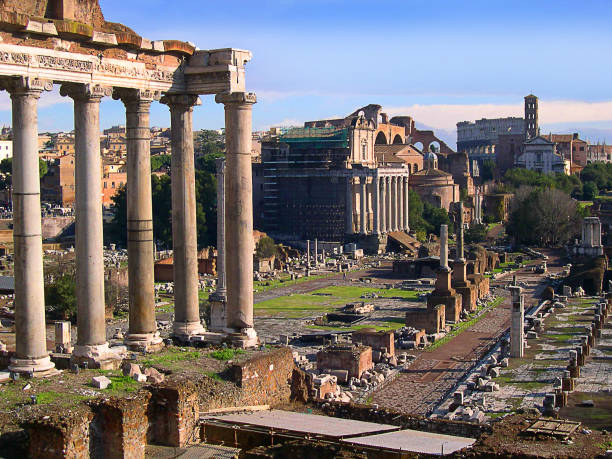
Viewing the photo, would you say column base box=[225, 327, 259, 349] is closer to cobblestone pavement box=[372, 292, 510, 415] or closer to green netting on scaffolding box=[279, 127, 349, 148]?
cobblestone pavement box=[372, 292, 510, 415]

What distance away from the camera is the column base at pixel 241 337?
1920 centimetres

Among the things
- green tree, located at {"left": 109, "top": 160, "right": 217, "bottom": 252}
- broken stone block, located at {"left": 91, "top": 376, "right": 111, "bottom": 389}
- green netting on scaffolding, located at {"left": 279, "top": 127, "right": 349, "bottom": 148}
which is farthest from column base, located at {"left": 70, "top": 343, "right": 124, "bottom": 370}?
green netting on scaffolding, located at {"left": 279, "top": 127, "right": 349, "bottom": 148}

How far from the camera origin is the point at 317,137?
3664 inches

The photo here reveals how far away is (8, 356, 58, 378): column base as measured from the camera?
16.2 metres

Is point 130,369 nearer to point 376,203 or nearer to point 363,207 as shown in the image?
point 376,203

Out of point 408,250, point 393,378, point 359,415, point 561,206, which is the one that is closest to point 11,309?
point 393,378

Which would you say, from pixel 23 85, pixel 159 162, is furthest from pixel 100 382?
pixel 159 162

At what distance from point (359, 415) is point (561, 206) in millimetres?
70918

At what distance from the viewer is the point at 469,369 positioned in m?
36.8

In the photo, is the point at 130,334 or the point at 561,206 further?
the point at 561,206

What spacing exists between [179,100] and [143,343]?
482cm

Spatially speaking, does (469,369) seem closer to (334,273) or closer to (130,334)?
(130,334)

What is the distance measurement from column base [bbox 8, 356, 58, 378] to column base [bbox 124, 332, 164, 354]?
270 cm

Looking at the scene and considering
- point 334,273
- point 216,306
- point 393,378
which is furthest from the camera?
point 334,273
